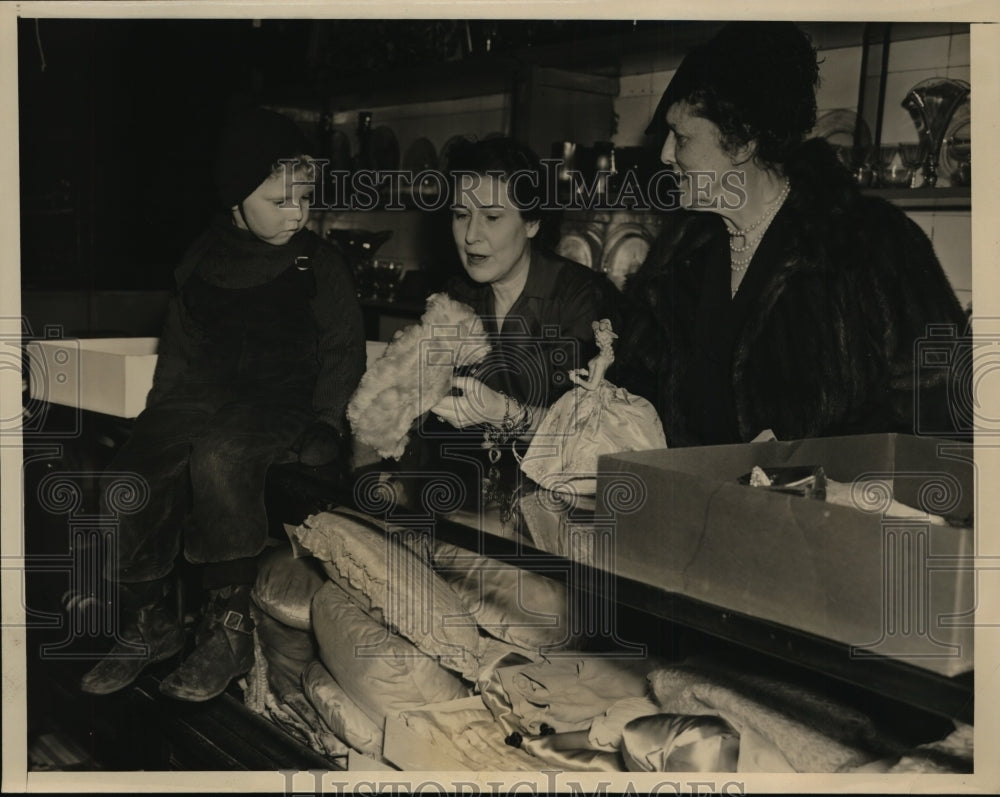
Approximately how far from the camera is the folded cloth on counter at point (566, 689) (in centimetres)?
175

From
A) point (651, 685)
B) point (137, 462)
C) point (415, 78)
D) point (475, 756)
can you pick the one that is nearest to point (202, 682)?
point (137, 462)

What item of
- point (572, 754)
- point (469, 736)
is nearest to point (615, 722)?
point (572, 754)

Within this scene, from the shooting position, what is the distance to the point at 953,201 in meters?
2.00

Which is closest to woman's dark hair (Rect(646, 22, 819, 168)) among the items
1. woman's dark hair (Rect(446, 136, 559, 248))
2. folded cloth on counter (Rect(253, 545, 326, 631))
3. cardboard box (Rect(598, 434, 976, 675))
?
woman's dark hair (Rect(446, 136, 559, 248))

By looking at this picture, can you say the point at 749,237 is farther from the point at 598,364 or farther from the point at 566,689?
the point at 566,689

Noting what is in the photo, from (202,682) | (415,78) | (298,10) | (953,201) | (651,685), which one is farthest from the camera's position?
(415,78)

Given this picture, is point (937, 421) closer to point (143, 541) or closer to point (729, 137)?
point (729, 137)

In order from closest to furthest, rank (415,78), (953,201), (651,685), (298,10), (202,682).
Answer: (651,685)
(298,10)
(953,201)
(202,682)
(415,78)

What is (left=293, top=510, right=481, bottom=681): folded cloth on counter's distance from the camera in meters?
1.87

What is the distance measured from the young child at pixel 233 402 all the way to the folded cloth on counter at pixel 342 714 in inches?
10.2

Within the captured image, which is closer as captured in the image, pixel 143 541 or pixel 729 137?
pixel 729 137

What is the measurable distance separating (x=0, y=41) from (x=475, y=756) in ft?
5.15

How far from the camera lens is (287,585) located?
85.1 inches

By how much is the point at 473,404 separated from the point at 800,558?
2.67 feet
